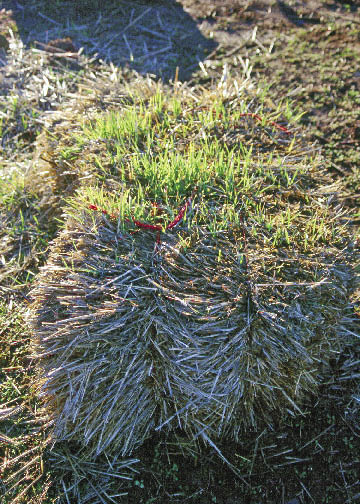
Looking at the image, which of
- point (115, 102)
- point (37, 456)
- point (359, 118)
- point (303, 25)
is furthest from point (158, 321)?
point (303, 25)

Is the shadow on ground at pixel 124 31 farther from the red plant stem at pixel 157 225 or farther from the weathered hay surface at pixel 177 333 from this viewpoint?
the weathered hay surface at pixel 177 333

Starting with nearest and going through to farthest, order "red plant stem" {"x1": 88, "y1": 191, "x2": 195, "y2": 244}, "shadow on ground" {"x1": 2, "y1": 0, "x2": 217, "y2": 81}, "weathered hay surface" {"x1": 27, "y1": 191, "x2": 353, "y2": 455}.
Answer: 1. "weathered hay surface" {"x1": 27, "y1": 191, "x2": 353, "y2": 455}
2. "red plant stem" {"x1": 88, "y1": 191, "x2": 195, "y2": 244}
3. "shadow on ground" {"x1": 2, "y1": 0, "x2": 217, "y2": 81}

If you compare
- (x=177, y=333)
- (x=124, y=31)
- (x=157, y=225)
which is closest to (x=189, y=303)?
(x=177, y=333)

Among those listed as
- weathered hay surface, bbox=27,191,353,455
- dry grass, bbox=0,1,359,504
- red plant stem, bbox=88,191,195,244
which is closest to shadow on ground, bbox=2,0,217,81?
dry grass, bbox=0,1,359,504

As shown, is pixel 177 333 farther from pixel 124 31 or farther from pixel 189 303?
pixel 124 31

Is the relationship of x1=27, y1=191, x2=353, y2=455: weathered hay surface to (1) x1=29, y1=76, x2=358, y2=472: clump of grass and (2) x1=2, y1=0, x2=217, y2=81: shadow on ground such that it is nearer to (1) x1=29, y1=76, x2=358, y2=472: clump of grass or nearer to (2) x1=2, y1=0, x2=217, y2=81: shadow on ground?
(1) x1=29, y1=76, x2=358, y2=472: clump of grass

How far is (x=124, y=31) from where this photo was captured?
5.03 m

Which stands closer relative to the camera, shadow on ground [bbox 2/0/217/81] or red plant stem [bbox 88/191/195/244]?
red plant stem [bbox 88/191/195/244]

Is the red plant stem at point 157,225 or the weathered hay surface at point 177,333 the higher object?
the red plant stem at point 157,225

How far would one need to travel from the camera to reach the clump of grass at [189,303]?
2141 millimetres

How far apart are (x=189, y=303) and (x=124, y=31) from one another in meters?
3.93

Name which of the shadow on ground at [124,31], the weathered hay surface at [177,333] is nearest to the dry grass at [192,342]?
the weathered hay surface at [177,333]

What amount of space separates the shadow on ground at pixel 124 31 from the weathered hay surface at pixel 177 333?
2723 millimetres

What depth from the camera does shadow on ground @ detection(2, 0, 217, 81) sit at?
4.62 meters
